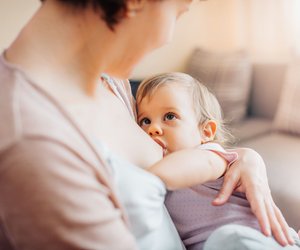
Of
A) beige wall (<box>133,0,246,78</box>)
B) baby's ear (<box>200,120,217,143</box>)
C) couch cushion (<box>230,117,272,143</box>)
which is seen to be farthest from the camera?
beige wall (<box>133,0,246,78</box>)

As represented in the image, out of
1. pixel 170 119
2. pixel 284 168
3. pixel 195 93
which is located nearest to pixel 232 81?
pixel 284 168

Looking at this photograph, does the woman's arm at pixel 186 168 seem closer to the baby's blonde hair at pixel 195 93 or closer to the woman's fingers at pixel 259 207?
the woman's fingers at pixel 259 207

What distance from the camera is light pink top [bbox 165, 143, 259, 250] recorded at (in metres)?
0.78

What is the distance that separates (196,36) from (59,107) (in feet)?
8.51

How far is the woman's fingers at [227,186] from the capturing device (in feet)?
2.53

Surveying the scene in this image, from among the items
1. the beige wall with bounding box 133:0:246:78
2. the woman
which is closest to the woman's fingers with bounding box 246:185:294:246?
the woman

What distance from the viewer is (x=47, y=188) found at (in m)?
0.49

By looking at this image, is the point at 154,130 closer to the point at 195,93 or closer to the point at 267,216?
the point at 195,93

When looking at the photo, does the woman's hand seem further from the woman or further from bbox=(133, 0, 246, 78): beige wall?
bbox=(133, 0, 246, 78): beige wall

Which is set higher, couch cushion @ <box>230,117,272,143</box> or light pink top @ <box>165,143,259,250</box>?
light pink top @ <box>165,143,259,250</box>

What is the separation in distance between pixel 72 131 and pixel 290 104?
1.94 m

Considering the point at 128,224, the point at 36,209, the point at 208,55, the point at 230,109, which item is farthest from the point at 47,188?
the point at 208,55

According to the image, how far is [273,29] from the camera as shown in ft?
9.39

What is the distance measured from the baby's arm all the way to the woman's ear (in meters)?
0.25
